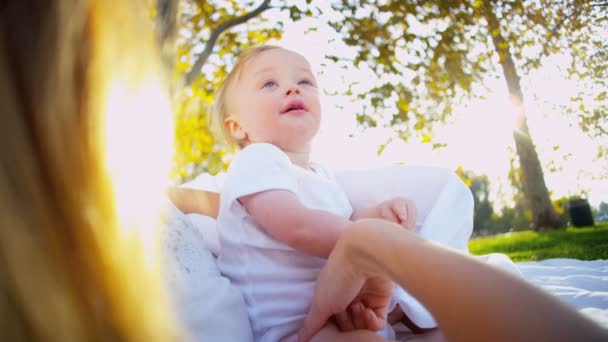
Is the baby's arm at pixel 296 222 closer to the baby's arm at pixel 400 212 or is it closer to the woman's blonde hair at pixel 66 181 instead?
the baby's arm at pixel 400 212

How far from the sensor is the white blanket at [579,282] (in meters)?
1.58

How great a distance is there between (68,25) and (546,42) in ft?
20.0

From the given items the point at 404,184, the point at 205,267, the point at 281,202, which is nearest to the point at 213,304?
the point at 205,267

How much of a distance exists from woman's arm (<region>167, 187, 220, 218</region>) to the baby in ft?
1.13

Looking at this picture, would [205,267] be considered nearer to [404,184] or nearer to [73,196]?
[73,196]

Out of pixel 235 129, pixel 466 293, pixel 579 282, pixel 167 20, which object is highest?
pixel 167 20

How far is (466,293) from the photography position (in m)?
0.62

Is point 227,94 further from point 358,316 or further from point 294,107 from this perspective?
point 358,316

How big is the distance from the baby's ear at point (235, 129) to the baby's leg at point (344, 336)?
1.06 m

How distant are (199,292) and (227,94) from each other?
118 cm

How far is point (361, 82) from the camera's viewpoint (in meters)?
6.68

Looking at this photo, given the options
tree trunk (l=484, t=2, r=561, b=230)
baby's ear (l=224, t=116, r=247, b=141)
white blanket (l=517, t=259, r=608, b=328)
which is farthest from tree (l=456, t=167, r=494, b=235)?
baby's ear (l=224, t=116, r=247, b=141)

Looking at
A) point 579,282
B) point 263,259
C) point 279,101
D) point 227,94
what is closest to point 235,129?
point 227,94

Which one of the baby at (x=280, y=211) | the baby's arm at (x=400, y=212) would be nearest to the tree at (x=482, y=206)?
the baby at (x=280, y=211)
